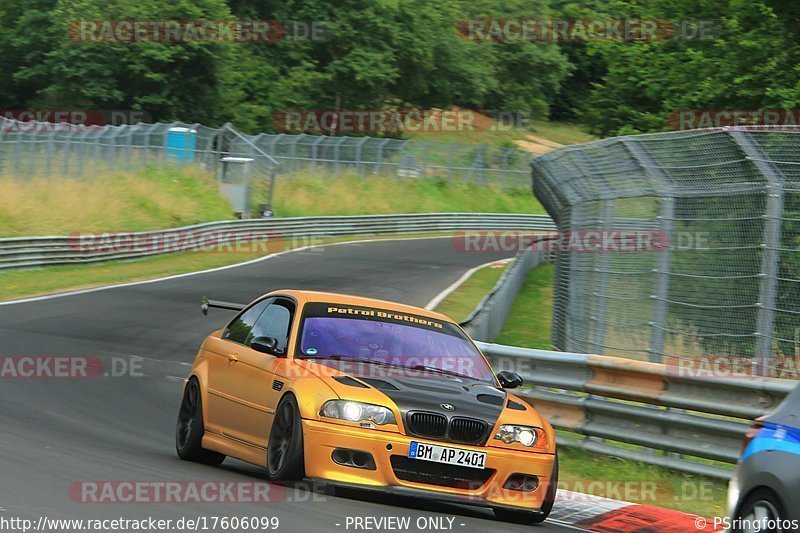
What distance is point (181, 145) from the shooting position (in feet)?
139

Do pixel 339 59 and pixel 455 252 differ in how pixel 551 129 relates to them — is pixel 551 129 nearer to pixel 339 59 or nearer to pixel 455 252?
pixel 339 59

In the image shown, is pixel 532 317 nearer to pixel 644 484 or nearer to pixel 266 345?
pixel 644 484

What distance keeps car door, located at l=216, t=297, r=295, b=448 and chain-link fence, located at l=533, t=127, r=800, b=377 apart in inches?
150

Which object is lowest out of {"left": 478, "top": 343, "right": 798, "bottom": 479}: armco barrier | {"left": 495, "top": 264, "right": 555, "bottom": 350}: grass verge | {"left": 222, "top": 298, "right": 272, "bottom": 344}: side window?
{"left": 495, "top": 264, "right": 555, "bottom": 350}: grass verge

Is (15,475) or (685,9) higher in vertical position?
(685,9)

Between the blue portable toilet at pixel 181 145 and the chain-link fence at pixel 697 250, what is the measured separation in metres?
29.0

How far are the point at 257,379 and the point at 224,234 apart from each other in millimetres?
29567

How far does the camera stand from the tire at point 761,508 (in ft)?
19.1

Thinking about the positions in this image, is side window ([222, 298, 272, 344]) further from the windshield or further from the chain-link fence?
the chain-link fence

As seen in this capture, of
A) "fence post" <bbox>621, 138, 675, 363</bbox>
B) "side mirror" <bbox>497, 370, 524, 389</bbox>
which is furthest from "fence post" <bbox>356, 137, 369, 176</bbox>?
"side mirror" <bbox>497, 370, 524, 389</bbox>

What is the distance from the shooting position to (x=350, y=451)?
768 cm

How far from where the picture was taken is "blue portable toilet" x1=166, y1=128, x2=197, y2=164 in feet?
136

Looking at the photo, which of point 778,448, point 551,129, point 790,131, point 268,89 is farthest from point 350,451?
point 551,129

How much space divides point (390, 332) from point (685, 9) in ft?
93.9
